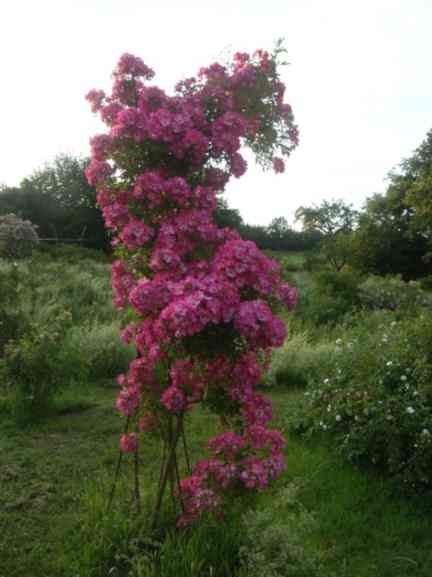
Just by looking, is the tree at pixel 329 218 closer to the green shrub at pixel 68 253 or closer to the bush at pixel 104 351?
the green shrub at pixel 68 253

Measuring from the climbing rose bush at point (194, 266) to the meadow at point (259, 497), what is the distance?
0.94 ft

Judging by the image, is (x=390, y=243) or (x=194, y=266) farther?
(x=390, y=243)

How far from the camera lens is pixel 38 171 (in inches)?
1217

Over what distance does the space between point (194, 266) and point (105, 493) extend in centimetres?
172

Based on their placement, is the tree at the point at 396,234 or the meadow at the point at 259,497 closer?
the meadow at the point at 259,497

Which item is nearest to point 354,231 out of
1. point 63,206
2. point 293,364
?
point 63,206

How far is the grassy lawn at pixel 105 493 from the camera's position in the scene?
3.04m

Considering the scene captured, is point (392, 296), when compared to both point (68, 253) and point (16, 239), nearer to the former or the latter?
point (16, 239)

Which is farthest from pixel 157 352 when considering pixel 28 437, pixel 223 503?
pixel 28 437

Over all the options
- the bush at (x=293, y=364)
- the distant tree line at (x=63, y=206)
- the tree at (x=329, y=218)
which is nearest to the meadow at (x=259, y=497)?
the bush at (x=293, y=364)

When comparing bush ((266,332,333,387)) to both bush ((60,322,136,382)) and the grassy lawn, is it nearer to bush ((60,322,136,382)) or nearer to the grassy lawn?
bush ((60,322,136,382))

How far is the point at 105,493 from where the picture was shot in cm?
357

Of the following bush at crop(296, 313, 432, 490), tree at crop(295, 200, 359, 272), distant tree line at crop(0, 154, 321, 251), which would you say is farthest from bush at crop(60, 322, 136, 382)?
tree at crop(295, 200, 359, 272)

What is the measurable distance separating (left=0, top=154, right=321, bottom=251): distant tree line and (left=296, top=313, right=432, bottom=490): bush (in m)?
19.5
